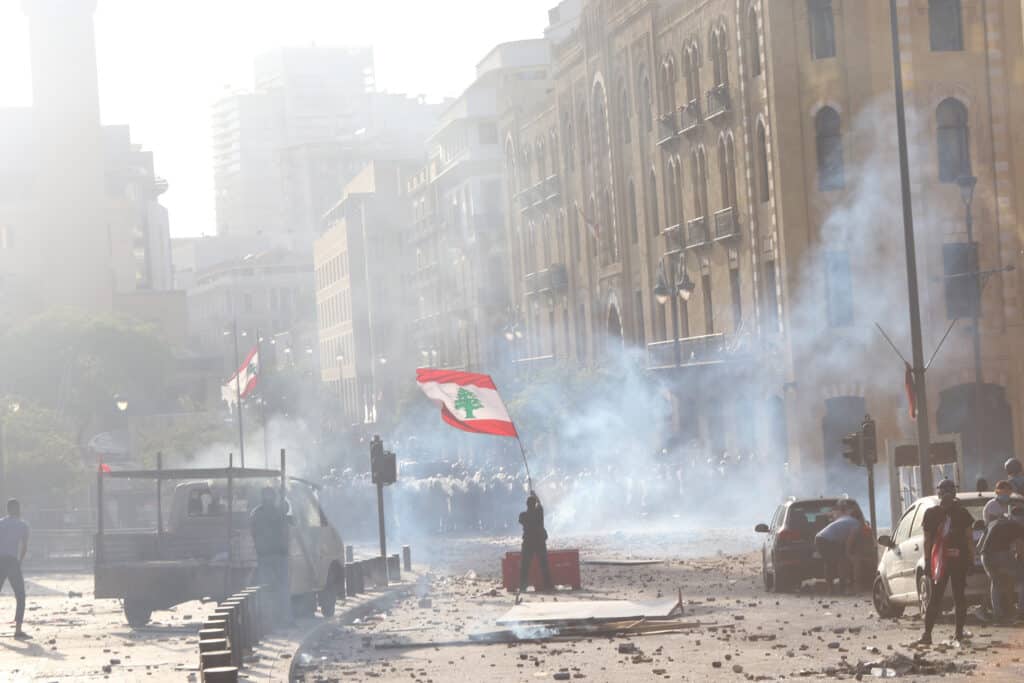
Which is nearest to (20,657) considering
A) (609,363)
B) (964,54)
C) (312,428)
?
(964,54)

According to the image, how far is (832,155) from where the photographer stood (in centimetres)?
4619

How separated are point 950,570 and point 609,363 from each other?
135ft

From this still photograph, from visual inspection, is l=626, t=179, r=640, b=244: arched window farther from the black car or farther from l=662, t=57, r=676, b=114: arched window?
the black car

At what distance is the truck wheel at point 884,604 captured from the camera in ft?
68.3

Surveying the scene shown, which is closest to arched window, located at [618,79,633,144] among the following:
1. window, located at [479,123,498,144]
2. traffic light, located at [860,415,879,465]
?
traffic light, located at [860,415,879,465]

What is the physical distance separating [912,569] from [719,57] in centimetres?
3197

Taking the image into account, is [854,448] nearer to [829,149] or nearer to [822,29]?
[829,149]

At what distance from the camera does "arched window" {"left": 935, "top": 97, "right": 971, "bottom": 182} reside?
4550cm

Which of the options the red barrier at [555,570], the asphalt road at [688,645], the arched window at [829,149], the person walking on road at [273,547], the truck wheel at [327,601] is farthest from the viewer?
the arched window at [829,149]

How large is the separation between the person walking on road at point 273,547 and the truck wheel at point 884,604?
6911 mm

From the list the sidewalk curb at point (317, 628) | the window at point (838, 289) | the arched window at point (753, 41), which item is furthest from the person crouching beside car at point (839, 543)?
the arched window at point (753, 41)

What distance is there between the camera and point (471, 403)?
33094 millimetres

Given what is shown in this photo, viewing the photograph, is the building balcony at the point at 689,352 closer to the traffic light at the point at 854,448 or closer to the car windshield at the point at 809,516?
the traffic light at the point at 854,448

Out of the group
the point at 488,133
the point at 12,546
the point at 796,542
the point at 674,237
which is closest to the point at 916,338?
the point at 796,542
